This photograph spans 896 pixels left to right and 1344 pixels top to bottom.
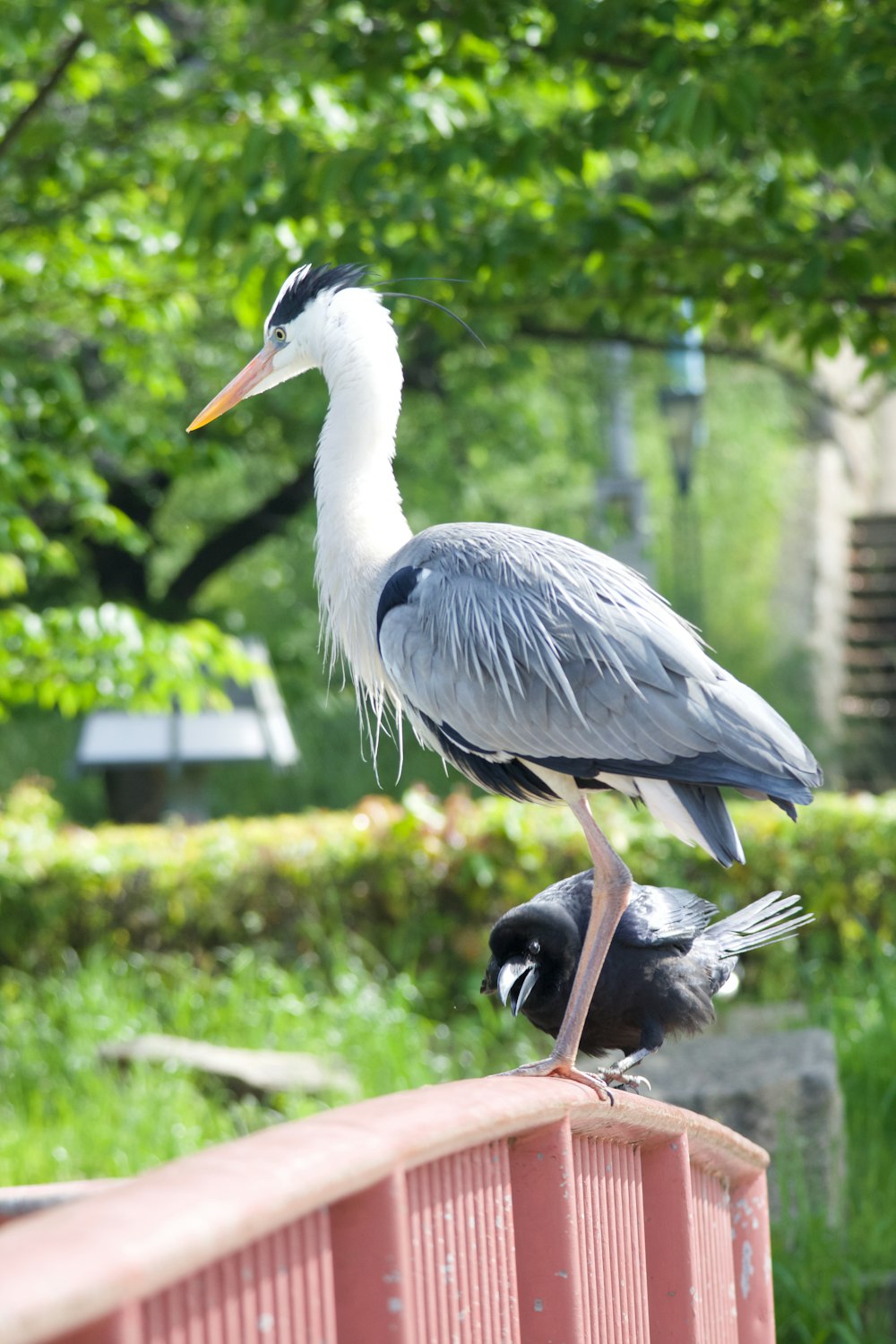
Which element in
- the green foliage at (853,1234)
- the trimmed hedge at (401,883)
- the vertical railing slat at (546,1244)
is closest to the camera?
the vertical railing slat at (546,1244)

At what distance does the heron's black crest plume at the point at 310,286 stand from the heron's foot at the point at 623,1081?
63.4 inches

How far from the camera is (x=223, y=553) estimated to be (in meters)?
13.9

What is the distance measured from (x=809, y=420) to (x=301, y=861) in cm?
1187

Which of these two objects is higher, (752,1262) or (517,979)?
(517,979)

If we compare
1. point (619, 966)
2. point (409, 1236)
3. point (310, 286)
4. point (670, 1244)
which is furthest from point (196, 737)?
point (409, 1236)

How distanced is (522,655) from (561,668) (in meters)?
0.07

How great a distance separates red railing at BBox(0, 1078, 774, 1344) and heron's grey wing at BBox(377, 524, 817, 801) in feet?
2.07

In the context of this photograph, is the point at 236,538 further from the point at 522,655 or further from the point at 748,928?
the point at 522,655

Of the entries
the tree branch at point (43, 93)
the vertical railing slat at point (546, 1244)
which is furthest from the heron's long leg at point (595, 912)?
the tree branch at point (43, 93)

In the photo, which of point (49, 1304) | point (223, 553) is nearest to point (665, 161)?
point (223, 553)

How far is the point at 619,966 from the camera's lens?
288 centimetres

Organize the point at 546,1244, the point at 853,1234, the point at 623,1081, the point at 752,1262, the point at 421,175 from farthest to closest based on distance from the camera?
the point at 421,175 → the point at 853,1234 → the point at 623,1081 → the point at 752,1262 → the point at 546,1244

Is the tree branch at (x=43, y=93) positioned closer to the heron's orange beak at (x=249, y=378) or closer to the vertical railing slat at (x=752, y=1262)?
the heron's orange beak at (x=249, y=378)

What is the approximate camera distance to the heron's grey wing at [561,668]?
2467mm
